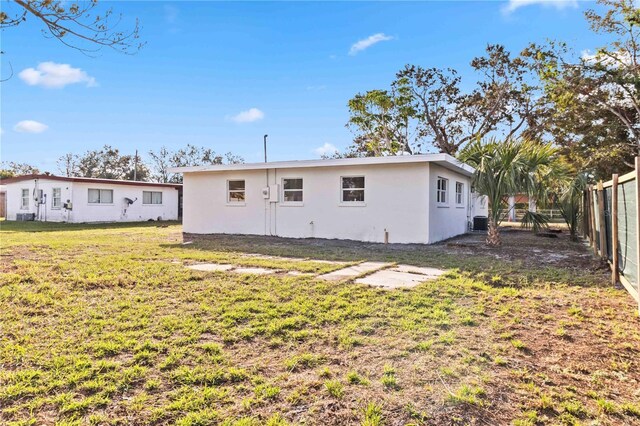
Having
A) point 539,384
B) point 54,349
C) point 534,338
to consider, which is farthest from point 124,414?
point 534,338

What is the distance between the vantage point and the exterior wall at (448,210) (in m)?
11.0

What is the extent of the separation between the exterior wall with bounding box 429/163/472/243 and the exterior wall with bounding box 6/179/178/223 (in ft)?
57.6

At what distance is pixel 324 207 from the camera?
1208 cm

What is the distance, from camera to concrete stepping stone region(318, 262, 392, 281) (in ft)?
19.3

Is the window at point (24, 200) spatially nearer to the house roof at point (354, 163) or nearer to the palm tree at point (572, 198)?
the house roof at point (354, 163)

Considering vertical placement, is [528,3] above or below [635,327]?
above

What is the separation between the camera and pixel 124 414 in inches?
88.4

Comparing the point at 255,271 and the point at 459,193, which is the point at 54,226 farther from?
the point at 459,193

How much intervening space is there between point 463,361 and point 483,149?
7569 mm

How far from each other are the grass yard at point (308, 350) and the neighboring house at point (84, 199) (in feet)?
54.8

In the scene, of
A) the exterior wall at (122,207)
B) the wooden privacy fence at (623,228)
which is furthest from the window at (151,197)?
the wooden privacy fence at (623,228)

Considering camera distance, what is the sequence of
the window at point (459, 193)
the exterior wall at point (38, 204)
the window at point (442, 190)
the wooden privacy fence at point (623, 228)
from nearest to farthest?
1. the wooden privacy fence at point (623, 228)
2. the window at point (442, 190)
3. the window at point (459, 193)
4. the exterior wall at point (38, 204)

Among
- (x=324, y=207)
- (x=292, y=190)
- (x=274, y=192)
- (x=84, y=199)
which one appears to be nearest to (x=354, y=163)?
(x=324, y=207)

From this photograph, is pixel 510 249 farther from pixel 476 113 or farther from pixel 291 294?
pixel 476 113
